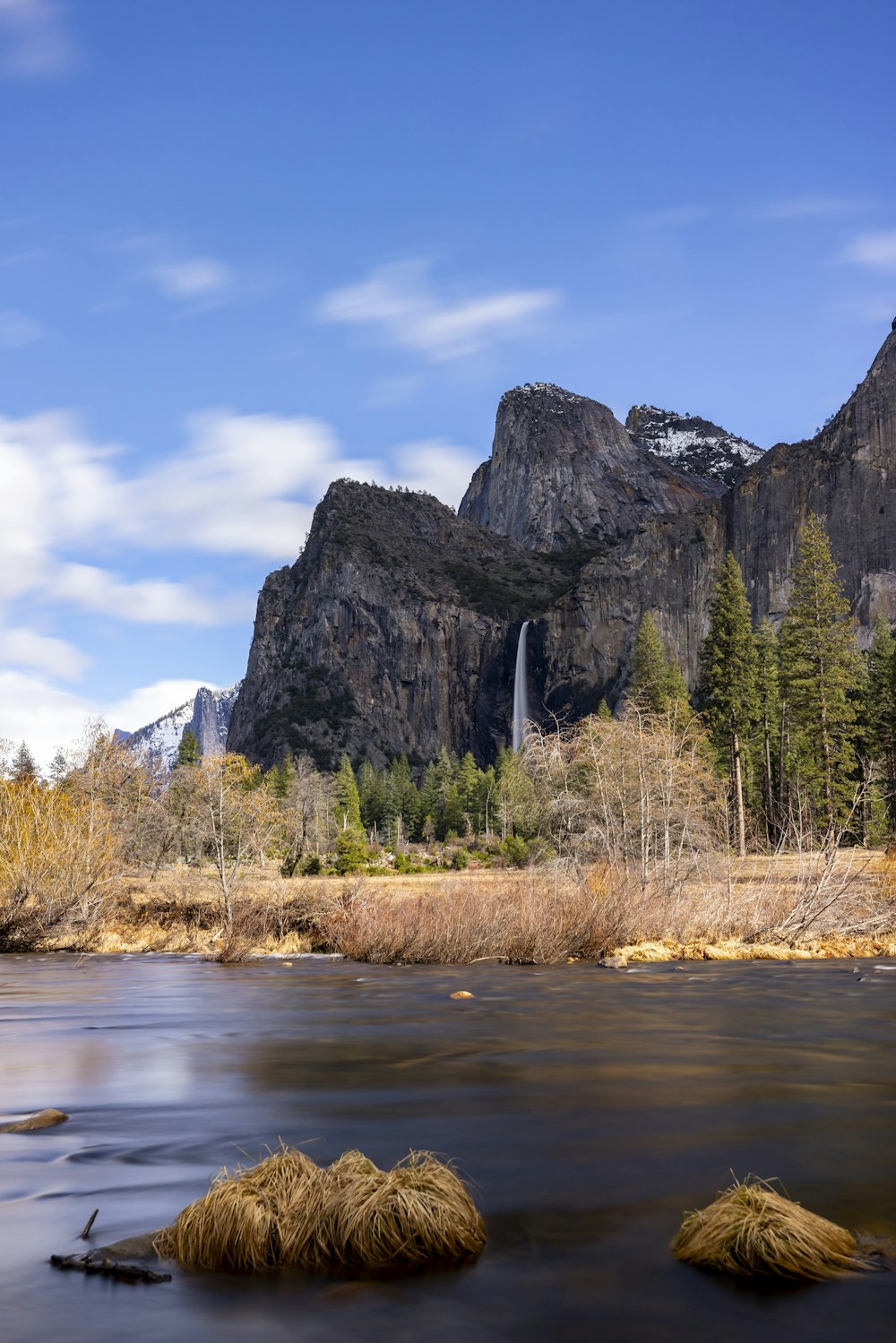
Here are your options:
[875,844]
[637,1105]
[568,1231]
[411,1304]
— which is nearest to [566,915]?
[637,1105]

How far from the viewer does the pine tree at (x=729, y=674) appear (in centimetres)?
7081

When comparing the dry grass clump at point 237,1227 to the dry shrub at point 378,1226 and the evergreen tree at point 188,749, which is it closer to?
the dry shrub at point 378,1226

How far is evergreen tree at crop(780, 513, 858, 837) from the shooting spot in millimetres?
64875

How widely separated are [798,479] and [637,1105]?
585ft

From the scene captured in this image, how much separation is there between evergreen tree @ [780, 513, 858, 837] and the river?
42.1m

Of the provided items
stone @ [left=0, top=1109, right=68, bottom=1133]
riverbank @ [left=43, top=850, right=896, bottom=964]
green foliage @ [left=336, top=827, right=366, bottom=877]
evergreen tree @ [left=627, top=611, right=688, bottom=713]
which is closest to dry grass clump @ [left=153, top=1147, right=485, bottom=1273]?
stone @ [left=0, top=1109, right=68, bottom=1133]

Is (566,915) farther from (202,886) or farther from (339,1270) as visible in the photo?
(339,1270)

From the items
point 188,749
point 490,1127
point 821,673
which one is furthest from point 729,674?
point 188,749

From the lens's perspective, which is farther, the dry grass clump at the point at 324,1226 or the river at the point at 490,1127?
the dry grass clump at the point at 324,1226

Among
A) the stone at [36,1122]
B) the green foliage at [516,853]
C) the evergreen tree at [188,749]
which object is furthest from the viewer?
the evergreen tree at [188,749]

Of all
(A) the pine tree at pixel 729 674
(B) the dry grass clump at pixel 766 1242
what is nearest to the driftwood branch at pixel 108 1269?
(B) the dry grass clump at pixel 766 1242

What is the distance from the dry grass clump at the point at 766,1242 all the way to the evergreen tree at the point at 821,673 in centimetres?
5626

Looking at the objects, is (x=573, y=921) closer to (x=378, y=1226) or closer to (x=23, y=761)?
(x=378, y=1226)

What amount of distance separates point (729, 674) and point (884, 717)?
37.3 feet
